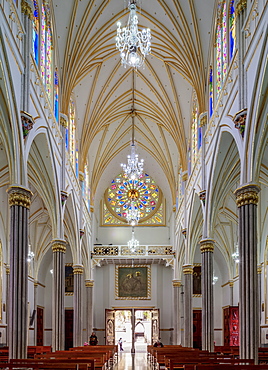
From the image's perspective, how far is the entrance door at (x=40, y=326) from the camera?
40.8 meters

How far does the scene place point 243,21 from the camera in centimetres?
1752

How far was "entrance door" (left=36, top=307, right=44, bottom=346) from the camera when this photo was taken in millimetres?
40781

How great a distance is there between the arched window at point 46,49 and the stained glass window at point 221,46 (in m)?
7.09

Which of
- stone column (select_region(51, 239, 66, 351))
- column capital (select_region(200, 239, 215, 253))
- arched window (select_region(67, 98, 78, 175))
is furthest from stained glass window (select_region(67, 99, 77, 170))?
column capital (select_region(200, 239, 215, 253))

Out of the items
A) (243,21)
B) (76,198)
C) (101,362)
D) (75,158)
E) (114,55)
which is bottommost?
(101,362)

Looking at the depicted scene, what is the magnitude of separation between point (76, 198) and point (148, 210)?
1383cm

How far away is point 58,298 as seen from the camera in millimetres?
25062

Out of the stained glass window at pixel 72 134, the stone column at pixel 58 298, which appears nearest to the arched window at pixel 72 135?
the stained glass window at pixel 72 134

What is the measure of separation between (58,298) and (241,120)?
12.9 m

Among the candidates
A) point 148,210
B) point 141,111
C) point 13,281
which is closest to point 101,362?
point 13,281

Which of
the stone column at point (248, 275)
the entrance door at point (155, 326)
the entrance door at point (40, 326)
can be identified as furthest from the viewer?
the entrance door at point (155, 326)

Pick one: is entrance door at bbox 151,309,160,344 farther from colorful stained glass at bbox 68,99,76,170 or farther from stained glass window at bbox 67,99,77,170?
colorful stained glass at bbox 68,99,76,170

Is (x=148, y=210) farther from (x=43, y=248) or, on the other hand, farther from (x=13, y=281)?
(x=13, y=281)

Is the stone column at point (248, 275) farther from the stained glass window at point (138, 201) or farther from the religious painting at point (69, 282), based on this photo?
the religious painting at point (69, 282)
